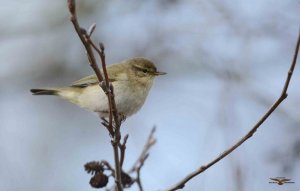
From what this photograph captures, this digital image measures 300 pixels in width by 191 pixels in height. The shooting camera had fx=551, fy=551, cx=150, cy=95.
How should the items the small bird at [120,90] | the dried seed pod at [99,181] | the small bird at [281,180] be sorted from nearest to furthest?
the small bird at [281,180]
the dried seed pod at [99,181]
the small bird at [120,90]

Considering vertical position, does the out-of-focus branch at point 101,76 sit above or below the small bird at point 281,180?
above

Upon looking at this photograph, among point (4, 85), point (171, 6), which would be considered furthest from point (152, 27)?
point (4, 85)

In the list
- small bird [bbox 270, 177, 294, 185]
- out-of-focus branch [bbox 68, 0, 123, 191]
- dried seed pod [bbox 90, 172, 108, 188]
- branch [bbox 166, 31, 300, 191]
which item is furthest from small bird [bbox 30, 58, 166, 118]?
small bird [bbox 270, 177, 294, 185]

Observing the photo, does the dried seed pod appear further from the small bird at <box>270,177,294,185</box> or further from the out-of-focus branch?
the small bird at <box>270,177,294,185</box>

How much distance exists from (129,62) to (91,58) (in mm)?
2657

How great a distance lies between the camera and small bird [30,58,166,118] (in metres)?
4.50

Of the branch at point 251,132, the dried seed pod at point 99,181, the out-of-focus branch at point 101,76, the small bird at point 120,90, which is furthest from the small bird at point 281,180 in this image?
the small bird at point 120,90

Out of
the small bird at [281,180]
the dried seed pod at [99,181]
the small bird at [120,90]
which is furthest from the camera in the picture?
the small bird at [120,90]

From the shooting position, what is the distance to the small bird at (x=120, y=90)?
4.50m

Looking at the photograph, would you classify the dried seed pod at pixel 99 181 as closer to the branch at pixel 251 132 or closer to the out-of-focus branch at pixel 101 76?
the out-of-focus branch at pixel 101 76

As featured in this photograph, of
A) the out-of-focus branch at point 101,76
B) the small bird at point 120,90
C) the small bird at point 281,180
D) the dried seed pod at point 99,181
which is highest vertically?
the small bird at point 120,90

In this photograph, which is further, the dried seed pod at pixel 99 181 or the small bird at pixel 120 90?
the small bird at pixel 120 90

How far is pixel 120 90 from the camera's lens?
15.0 ft

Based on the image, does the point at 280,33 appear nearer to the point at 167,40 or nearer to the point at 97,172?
the point at 167,40
